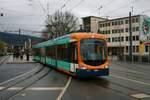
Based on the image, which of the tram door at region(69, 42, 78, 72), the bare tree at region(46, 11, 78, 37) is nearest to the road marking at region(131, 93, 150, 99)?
the tram door at region(69, 42, 78, 72)

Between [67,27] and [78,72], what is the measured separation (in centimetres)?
Result: 6261

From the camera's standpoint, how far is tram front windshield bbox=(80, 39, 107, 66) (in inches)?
704

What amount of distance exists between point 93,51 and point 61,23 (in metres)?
62.4

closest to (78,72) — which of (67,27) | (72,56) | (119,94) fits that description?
(72,56)

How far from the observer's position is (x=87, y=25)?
11062cm

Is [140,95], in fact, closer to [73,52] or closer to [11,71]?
[73,52]

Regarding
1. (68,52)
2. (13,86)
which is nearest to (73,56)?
(68,52)

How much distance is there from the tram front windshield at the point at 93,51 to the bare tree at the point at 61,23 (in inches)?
2372

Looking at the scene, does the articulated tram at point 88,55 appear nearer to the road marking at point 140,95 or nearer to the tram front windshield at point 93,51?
the tram front windshield at point 93,51

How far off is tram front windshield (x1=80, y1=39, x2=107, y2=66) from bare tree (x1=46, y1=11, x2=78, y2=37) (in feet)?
198

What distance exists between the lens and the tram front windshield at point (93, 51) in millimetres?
17891

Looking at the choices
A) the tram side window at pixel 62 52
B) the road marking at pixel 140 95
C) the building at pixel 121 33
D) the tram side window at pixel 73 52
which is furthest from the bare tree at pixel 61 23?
the road marking at pixel 140 95

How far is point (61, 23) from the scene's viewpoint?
262 feet

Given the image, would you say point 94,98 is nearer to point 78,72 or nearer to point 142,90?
point 142,90
